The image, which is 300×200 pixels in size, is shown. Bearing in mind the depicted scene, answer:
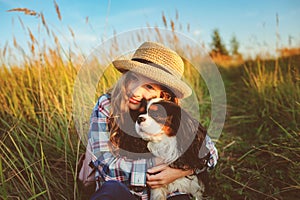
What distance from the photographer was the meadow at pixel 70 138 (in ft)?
6.36

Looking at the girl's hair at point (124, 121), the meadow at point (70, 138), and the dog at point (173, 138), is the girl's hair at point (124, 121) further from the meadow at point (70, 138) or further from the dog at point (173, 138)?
the meadow at point (70, 138)

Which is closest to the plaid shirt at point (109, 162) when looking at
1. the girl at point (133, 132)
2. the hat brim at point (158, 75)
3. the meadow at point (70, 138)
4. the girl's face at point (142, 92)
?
the girl at point (133, 132)

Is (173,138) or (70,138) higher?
(173,138)

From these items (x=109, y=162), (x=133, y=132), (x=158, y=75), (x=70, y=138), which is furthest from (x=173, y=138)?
(x=70, y=138)

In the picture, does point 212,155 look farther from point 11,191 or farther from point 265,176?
point 11,191

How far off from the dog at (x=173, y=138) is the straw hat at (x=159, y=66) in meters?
0.13

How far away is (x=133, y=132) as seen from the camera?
149 centimetres

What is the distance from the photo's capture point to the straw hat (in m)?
1.46

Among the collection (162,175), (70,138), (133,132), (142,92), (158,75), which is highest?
(158,75)

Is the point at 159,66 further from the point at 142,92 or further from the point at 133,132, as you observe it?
the point at 133,132

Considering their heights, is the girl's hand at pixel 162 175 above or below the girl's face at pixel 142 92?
below

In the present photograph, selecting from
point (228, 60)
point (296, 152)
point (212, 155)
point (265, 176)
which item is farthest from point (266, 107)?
point (228, 60)

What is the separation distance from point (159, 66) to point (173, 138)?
40 cm

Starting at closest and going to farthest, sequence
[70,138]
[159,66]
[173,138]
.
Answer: [173,138], [159,66], [70,138]
